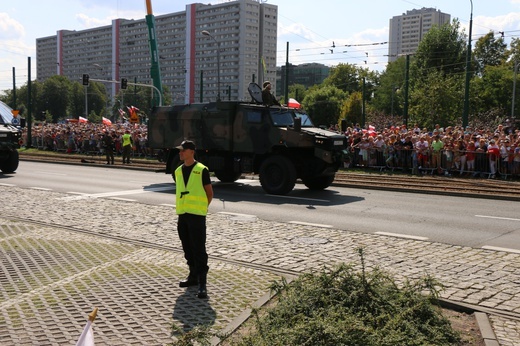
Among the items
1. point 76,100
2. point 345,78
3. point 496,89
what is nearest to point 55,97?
point 76,100

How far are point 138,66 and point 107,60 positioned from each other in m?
11.0

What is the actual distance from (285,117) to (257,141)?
1.08 m

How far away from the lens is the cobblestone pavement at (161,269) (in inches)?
224

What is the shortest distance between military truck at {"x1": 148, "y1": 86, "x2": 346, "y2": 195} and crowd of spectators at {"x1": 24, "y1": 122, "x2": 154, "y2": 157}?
1189 centimetres

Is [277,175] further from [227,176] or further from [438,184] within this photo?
[438,184]

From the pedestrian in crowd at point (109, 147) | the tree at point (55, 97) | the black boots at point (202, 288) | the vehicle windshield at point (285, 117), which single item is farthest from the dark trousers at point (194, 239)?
the tree at point (55, 97)

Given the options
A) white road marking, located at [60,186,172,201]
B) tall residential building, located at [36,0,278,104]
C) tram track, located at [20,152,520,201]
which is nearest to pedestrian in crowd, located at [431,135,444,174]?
tram track, located at [20,152,520,201]

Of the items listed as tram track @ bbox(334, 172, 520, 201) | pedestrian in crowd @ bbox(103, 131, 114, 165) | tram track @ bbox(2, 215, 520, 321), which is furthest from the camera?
pedestrian in crowd @ bbox(103, 131, 114, 165)

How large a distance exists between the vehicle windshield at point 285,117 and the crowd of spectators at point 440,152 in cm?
354

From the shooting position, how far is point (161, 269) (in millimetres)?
7719

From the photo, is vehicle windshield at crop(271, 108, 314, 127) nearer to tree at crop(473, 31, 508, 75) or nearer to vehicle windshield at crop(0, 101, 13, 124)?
vehicle windshield at crop(0, 101, 13, 124)

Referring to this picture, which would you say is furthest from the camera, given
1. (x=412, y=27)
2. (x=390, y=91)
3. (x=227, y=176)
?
(x=412, y=27)

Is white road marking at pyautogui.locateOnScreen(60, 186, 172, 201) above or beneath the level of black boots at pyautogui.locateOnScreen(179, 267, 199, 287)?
above

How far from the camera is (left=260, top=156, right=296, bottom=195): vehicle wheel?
1609cm
